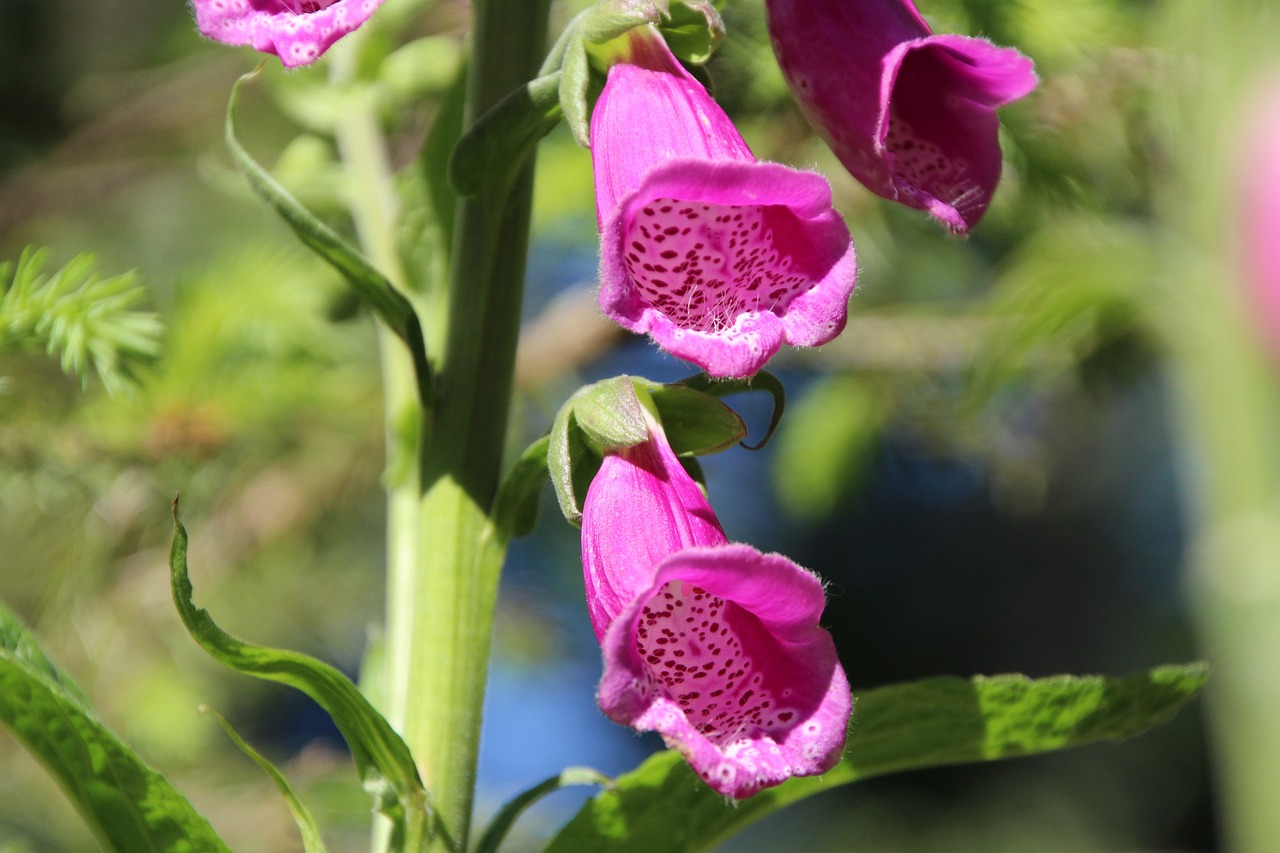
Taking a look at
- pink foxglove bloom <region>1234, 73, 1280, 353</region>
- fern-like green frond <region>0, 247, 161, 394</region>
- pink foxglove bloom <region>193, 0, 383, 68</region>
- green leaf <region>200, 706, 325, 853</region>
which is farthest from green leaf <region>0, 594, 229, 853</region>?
pink foxglove bloom <region>1234, 73, 1280, 353</region>

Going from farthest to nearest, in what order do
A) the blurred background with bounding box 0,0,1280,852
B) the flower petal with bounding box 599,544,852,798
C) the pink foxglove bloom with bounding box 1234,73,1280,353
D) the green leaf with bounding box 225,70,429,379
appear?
the blurred background with bounding box 0,0,1280,852 < the pink foxglove bloom with bounding box 1234,73,1280,353 < the green leaf with bounding box 225,70,429,379 < the flower petal with bounding box 599,544,852,798

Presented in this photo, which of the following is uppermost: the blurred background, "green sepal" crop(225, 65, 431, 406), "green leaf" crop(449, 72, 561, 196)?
"green leaf" crop(449, 72, 561, 196)

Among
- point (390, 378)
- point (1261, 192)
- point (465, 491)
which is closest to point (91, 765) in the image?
point (465, 491)

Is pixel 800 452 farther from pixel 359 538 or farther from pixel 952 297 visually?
pixel 359 538

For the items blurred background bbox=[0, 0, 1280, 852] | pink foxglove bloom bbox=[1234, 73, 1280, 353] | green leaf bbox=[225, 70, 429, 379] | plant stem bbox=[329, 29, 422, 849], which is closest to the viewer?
green leaf bbox=[225, 70, 429, 379]

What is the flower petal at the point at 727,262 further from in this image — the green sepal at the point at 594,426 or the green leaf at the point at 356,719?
the green leaf at the point at 356,719

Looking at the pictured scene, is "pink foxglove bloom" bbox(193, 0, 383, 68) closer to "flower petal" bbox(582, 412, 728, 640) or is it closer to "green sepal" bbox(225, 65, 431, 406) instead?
"green sepal" bbox(225, 65, 431, 406)

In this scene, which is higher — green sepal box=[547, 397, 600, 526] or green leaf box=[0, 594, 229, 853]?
green sepal box=[547, 397, 600, 526]

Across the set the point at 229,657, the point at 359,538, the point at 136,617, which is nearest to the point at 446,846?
the point at 229,657
